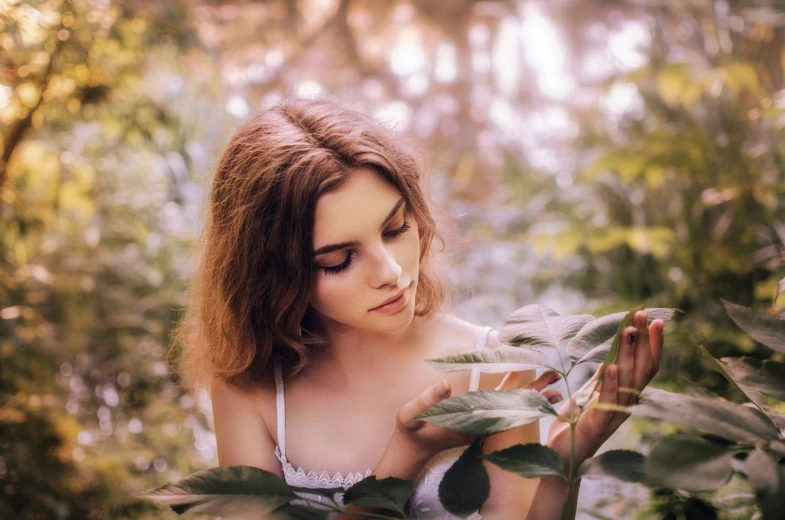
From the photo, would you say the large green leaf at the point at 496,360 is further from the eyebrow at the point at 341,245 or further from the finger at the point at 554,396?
the eyebrow at the point at 341,245

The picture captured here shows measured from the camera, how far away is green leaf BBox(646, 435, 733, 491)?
369 mm

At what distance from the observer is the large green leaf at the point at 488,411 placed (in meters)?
0.47

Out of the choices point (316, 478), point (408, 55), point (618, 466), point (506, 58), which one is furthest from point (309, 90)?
point (506, 58)

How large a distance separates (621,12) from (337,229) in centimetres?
428

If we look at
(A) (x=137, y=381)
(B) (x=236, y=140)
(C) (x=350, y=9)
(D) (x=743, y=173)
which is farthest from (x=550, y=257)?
(C) (x=350, y=9)

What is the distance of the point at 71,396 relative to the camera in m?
2.16

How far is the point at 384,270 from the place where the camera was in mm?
758

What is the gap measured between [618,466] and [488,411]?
0.32 ft

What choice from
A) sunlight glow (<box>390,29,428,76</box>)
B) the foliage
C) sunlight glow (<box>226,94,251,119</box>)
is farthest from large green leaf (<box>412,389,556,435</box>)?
sunlight glow (<box>390,29,428,76</box>)

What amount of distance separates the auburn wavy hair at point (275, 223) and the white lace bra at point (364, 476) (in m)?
0.07

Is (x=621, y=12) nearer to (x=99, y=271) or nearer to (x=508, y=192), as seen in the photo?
(x=508, y=192)

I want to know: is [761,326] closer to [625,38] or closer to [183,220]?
[183,220]

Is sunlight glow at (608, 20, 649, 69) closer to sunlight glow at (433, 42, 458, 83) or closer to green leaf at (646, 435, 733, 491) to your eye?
sunlight glow at (433, 42, 458, 83)

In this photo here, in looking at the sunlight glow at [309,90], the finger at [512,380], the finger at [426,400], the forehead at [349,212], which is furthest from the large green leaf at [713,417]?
the sunlight glow at [309,90]
